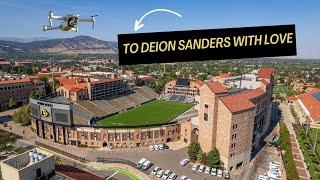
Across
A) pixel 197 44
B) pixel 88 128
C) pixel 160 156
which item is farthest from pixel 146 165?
pixel 197 44

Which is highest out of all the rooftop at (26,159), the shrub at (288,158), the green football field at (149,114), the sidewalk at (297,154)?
the rooftop at (26,159)

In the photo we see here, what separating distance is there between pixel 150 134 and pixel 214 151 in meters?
16.6

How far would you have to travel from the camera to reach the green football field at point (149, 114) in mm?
74250

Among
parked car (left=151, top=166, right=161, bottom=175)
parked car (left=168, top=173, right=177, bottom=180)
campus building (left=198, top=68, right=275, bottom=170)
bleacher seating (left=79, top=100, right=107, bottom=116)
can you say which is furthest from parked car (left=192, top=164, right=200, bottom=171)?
bleacher seating (left=79, top=100, right=107, bottom=116)

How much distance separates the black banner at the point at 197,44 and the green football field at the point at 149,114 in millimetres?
59556

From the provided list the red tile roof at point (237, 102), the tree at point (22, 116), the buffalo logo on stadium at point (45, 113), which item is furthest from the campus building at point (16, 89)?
the red tile roof at point (237, 102)

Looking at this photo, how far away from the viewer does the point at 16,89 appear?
97438 mm

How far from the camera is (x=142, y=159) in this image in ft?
171

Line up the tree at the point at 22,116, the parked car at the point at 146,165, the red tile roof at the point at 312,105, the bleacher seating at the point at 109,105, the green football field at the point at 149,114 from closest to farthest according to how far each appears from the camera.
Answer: the parked car at the point at 146,165 → the bleacher seating at the point at 109,105 → the green football field at the point at 149,114 → the tree at the point at 22,116 → the red tile roof at the point at 312,105

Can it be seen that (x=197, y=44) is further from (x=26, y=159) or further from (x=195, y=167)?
(x=195, y=167)

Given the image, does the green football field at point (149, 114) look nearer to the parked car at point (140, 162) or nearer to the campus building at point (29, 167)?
the parked car at point (140, 162)

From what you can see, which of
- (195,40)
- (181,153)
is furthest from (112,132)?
(195,40)

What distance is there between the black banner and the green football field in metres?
59.6

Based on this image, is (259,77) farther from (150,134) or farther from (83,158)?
(83,158)
